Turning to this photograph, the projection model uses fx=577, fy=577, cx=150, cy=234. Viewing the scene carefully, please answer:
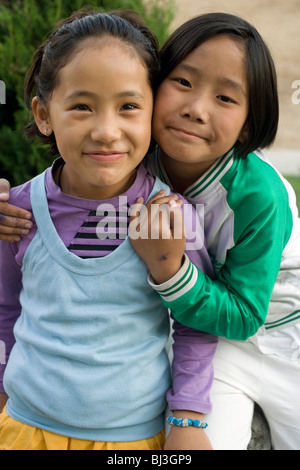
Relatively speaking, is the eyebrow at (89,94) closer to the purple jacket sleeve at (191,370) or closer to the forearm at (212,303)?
the forearm at (212,303)

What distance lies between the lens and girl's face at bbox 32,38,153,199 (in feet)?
5.49

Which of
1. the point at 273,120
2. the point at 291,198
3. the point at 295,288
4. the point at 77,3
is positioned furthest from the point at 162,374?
the point at 77,3

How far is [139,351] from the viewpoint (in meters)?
1.83

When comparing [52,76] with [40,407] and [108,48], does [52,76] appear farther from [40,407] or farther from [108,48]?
[40,407]

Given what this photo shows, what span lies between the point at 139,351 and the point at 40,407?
346 millimetres

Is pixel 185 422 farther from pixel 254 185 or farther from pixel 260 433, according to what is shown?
pixel 254 185

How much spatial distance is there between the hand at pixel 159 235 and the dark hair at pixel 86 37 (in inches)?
16.3

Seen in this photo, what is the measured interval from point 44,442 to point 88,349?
33 cm

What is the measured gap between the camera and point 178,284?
5.69ft

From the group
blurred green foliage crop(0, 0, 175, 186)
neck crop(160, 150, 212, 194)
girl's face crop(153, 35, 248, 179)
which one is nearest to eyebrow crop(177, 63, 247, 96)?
girl's face crop(153, 35, 248, 179)

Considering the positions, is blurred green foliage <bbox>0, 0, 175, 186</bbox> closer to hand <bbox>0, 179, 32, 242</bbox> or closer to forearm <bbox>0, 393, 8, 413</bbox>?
hand <bbox>0, 179, 32, 242</bbox>

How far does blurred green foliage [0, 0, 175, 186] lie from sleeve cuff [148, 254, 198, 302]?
7.97 feet

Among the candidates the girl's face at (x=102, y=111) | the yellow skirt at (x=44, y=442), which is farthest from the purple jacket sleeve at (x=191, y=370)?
the girl's face at (x=102, y=111)

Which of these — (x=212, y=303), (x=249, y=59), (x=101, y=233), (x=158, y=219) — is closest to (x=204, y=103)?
(x=249, y=59)
